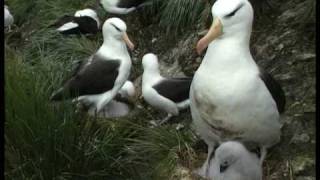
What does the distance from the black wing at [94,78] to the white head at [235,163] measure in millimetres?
1289

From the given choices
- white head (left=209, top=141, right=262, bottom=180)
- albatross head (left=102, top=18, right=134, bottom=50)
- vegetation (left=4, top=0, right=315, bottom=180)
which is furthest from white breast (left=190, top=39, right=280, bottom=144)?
albatross head (left=102, top=18, right=134, bottom=50)

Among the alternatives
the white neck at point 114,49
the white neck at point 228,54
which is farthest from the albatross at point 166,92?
the white neck at point 228,54

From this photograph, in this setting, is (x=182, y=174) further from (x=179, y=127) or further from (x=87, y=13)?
(x=87, y=13)

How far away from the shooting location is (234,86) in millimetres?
5105

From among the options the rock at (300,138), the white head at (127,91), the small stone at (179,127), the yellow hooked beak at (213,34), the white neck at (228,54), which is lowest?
the white head at (127,91)

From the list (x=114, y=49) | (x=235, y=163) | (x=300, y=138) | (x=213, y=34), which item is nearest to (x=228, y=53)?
(x=213, y=34)

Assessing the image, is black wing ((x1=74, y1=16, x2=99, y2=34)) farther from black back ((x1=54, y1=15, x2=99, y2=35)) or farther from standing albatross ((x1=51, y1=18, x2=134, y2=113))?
standing albatross ((x1=51, y1=18, x2=134, y2=113))

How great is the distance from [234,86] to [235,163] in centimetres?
56

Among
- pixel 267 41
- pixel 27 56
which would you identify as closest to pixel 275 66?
pixel 267 41

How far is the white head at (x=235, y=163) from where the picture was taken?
5312 millimetres

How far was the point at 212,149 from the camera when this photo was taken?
562cm

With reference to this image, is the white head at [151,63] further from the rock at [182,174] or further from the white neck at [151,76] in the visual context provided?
the rock at [182,174]

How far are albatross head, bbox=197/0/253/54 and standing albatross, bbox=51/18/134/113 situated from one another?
1.34m
